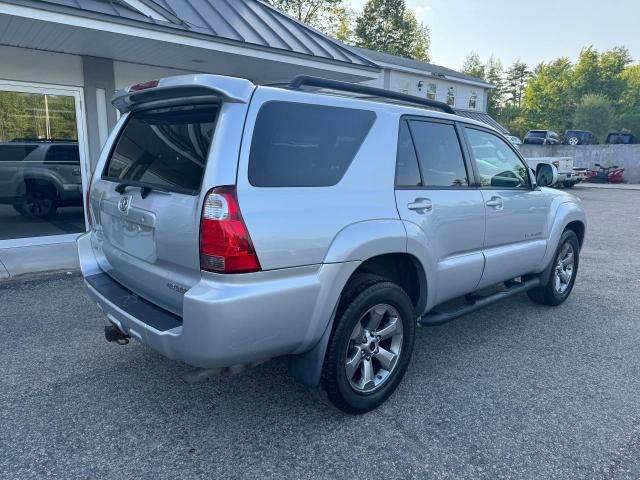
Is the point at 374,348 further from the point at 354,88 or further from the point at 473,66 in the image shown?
the point at 473,66

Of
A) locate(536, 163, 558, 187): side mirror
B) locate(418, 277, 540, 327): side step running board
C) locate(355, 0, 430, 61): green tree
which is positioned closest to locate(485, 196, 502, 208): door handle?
locate(418, 277, 540, 327): side step running board

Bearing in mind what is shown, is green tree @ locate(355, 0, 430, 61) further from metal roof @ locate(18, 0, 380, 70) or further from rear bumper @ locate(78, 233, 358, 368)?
rear bumper @ locate(78, 233, 358, 368)

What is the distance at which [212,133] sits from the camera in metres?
2.34

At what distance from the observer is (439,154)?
347 centimetres

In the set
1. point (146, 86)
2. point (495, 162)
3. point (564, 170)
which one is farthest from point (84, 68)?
point (564, 170)

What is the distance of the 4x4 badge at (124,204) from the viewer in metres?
2.73

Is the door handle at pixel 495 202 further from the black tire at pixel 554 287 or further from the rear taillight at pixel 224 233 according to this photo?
the rear taillight at pixel 224 233

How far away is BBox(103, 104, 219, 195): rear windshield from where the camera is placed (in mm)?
2410

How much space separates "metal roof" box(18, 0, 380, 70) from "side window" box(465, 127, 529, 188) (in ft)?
15.3

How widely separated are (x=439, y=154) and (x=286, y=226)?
1.66 m

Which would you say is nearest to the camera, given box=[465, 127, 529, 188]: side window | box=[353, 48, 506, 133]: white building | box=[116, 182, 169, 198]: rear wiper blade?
box=[116, 182, 169, 198]: rear wiper blade

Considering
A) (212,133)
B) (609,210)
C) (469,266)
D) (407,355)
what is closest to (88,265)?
(212,133)

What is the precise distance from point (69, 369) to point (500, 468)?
3028mm

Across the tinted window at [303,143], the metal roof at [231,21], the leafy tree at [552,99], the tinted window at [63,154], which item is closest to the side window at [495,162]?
the tinted window at [303,143]
